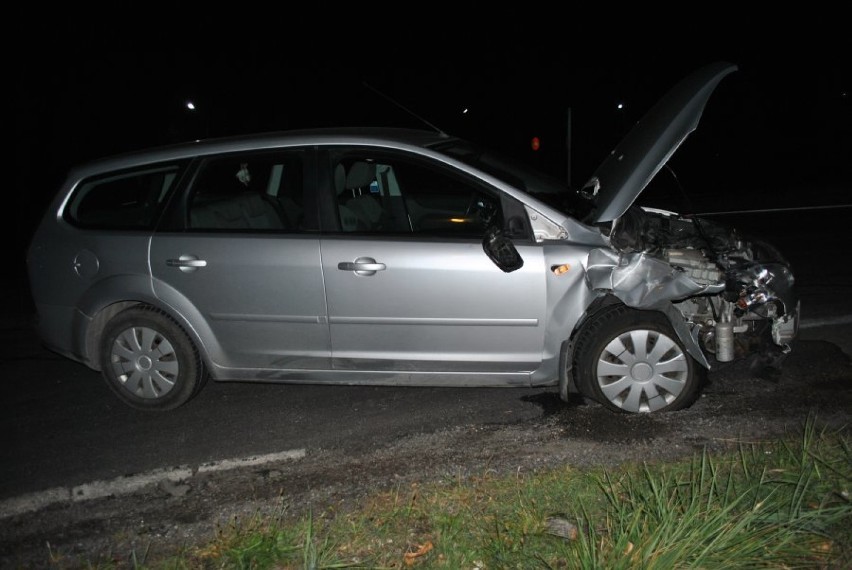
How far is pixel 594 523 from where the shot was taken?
133 inches

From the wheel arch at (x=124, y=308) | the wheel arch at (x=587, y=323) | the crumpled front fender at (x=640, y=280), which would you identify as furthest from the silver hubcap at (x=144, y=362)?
the crumpled front fender at (x=640, y=280)

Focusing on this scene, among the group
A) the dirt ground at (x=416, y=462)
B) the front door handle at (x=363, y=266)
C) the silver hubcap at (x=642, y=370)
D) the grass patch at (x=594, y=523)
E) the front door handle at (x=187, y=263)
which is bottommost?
the dirt ground at (x=416, y=462)

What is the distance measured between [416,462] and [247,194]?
2.07 m

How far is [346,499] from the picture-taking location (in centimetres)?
384

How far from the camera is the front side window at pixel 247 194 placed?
16.4 ft

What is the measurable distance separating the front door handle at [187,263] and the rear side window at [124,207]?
1.04ft

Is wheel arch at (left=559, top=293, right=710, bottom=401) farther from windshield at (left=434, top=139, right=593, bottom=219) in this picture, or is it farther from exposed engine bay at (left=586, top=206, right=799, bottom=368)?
windshield at (left=434, top=139, right=593, bottom=219)

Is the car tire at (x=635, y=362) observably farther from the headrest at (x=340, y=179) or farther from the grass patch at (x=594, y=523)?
the headrest at (x=340, y=179)

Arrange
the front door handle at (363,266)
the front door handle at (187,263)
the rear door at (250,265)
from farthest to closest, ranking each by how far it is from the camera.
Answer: the front door handle at (187,263), the rear door at (250,265), the front door handle at (363,266)

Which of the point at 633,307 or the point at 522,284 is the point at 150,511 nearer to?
the point at 522,284

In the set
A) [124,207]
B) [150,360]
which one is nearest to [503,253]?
[150,360]

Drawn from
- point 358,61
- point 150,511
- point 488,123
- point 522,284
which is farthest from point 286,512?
→ point 358,61

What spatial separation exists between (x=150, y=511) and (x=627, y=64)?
4332 cm

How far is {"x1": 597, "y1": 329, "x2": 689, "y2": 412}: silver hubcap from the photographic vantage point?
4602 millimetres
